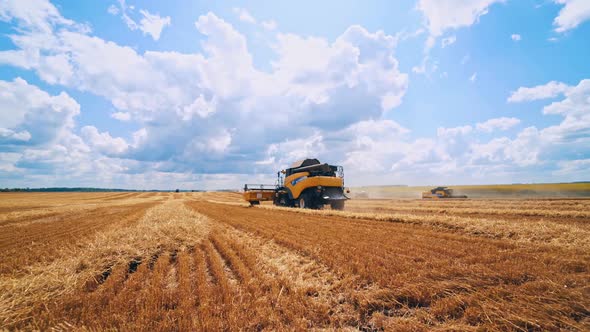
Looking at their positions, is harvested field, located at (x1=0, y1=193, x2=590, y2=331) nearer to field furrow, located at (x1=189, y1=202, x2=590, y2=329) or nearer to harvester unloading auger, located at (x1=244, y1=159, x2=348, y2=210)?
field furrow, located at (x1=189, y1=202, x2=590, y2=329)

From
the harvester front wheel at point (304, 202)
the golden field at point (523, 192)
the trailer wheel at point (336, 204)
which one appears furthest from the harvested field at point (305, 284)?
the golden field at point (523, 192)

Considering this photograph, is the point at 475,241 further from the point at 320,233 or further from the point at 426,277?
the point at 320,233

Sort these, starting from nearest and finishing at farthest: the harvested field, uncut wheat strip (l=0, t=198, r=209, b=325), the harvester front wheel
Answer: the harvested field < uncut wheat strip (l=0, t=198, r=209, b=325) < the harvester front wheel

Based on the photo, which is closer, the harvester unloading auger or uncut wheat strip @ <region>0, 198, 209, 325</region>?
uncut wheat strip @ <region>0, 198, 209, 325</region>

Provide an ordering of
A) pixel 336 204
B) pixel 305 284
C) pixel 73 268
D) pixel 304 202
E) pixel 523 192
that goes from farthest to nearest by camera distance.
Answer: pixel 523 192, pixel 304 202, pixel 336 204, pixel 73 268, pixel 305 284

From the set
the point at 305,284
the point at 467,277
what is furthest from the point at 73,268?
the point at 467,277

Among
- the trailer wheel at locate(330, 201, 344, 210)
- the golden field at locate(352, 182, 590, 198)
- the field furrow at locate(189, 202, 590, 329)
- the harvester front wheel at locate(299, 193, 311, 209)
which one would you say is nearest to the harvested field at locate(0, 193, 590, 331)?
the field furrow at locate(189, 202, 590, 329)

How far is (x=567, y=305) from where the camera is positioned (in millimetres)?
3010

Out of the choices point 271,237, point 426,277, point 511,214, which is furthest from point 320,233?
point 511,214

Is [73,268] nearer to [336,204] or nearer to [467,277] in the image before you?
[467,277]

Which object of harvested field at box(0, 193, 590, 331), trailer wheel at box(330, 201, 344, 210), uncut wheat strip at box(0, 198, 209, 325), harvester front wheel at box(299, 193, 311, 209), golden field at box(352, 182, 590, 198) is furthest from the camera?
golden field at box(352, 182, 590, 198)

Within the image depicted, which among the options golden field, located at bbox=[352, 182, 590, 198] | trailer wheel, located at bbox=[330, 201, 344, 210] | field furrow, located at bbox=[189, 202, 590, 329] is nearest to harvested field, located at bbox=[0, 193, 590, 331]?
field furrow, located at bbox=[189, 202, 590, 329]

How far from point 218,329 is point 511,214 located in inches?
603

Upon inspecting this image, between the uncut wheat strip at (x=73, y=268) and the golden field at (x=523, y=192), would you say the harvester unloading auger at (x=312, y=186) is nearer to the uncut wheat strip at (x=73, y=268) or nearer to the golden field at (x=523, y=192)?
the uncut wheat strip at (x=73, y=268)
